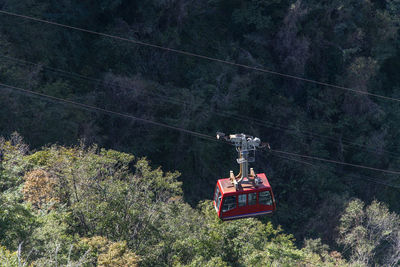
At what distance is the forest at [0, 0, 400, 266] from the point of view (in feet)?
103

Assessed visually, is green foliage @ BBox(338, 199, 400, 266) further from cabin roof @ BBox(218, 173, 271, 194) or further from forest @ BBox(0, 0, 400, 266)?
cabin roof @ BBox(218, 173, 271, 194)

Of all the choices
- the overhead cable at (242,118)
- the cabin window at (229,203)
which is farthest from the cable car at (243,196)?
the overhead cable at (242,118)

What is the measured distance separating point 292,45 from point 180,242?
20080mm

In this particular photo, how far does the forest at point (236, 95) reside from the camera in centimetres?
3128

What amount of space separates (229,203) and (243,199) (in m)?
0.61

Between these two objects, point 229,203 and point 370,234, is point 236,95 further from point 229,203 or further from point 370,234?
point 229,203

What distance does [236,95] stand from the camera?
114ft

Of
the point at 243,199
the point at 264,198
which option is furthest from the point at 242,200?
the point at 264,198

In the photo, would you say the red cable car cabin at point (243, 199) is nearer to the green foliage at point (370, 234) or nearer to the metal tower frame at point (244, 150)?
the metal tower frame at point (244, 150)

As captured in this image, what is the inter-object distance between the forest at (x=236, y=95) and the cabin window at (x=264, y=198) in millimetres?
10731

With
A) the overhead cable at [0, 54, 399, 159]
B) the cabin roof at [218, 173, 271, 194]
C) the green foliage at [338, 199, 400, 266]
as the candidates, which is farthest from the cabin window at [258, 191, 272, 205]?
the overhead cable at [0, 54, 399, 159]

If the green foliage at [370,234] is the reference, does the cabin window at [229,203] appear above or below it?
above

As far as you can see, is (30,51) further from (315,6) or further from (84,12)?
(315,6)

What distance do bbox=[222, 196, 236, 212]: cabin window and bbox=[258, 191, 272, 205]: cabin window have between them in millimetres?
1098
